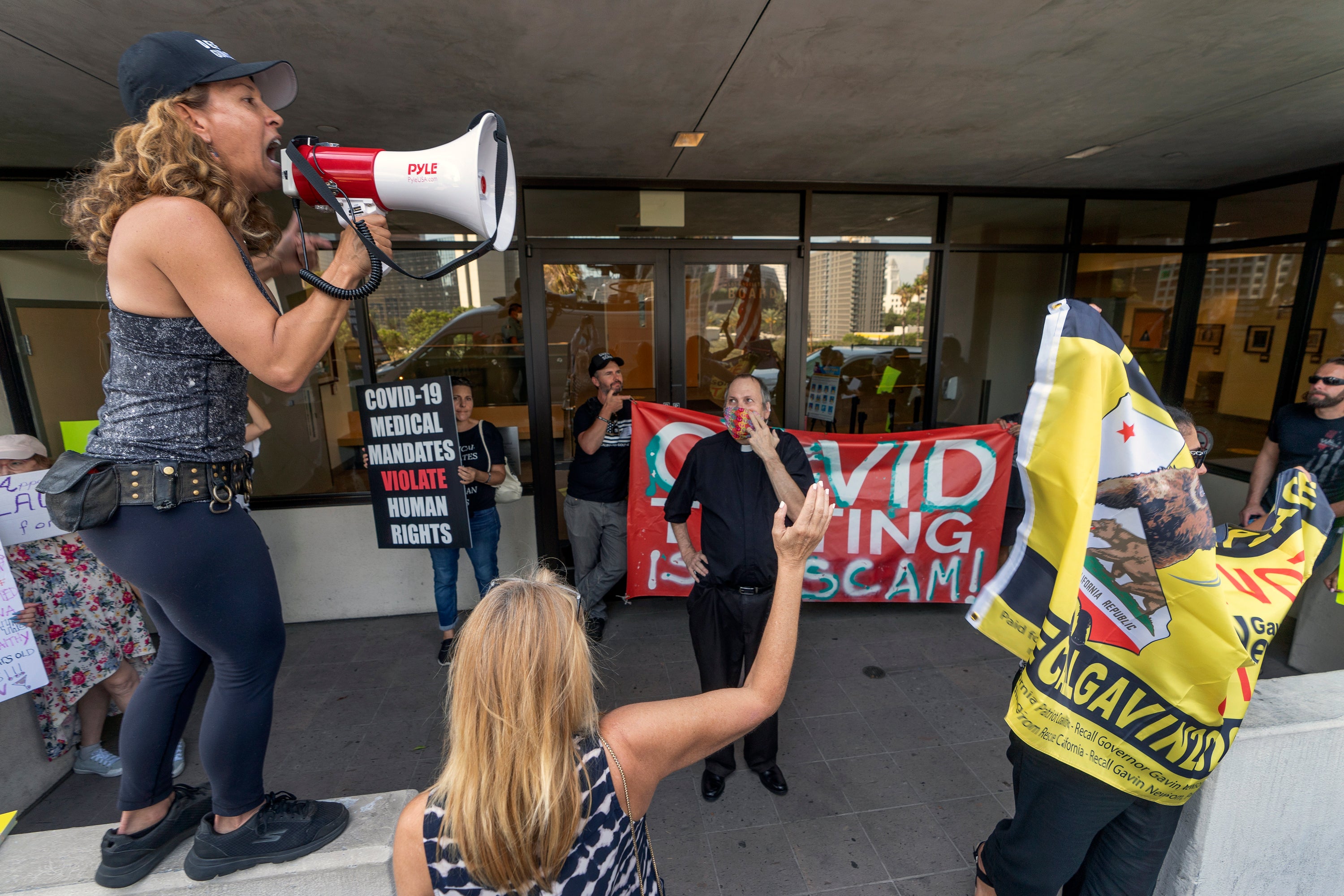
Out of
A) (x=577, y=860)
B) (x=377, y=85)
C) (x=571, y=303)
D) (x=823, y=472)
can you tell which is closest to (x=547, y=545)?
(x=571, y=303)

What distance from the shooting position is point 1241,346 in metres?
5.21

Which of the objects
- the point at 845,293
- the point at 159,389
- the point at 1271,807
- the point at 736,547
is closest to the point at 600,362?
the point at 736,547

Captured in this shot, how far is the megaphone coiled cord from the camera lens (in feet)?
3.97

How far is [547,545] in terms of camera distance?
4.81m

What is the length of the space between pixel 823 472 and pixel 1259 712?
8.80 feet

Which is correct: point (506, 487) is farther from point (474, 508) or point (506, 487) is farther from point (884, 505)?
point (884, 505)

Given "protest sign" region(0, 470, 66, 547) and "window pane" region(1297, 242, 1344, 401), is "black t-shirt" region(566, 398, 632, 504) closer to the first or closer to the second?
"protest sign" region(0, 470, 66, 547)

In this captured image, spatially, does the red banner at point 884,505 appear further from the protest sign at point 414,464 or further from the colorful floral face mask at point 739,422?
the colorful floral face mask at point 739,422

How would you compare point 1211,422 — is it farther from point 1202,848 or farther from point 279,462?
point 279,462

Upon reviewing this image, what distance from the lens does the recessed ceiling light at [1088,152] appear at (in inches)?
151

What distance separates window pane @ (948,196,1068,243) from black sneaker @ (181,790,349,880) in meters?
5.31

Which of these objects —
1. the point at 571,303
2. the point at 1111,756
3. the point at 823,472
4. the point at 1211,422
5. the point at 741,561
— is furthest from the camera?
the point at 1211,422

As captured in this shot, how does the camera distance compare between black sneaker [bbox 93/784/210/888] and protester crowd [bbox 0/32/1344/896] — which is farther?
black sneaker [bbox 93/784/210/888]

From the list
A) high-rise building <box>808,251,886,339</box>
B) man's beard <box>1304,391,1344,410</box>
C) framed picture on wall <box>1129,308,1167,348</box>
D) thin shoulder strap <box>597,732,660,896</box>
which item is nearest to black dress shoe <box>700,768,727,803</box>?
thin shoulder strap <box>597,732,660,896</box>
